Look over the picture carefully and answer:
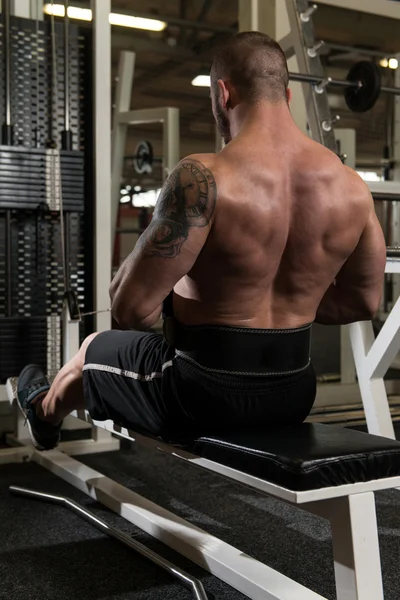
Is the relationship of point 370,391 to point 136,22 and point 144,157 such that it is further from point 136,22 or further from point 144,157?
point 136,22

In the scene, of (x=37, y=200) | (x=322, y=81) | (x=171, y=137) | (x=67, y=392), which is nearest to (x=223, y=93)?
(x=67, y=392)

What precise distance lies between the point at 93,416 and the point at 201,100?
1070cm

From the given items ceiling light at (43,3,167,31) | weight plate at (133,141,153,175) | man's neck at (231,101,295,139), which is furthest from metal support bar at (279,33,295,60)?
ceiling light at (43,3,167,31)

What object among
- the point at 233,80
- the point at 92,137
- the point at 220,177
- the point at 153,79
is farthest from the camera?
the point at 153,79

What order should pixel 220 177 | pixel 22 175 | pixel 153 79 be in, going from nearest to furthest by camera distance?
pixel 220 177, pixel 22 175, pixel 153 79

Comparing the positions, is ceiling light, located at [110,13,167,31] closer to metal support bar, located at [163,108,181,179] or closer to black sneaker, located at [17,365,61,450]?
metal support bar, located at [163,108,181,179]

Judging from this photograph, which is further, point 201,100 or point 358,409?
point 201,100

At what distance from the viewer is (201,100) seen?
480 inches

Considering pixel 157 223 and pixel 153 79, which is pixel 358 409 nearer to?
pixel 157 223

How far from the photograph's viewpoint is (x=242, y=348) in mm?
1748

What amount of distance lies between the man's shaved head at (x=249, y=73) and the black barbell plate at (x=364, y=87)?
1.85 metres

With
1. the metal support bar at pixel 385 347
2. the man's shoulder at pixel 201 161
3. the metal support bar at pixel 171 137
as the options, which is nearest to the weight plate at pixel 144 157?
the metal support bar at pixel 171 137

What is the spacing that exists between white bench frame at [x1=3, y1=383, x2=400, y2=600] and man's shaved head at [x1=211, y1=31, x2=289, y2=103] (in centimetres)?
91

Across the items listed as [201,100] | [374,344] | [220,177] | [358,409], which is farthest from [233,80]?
[201,100]
